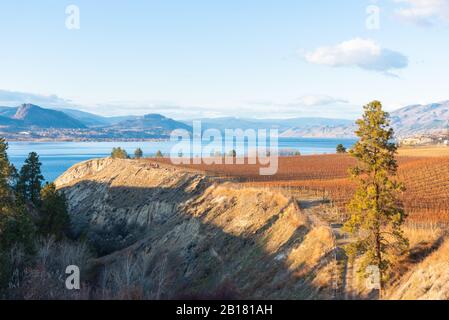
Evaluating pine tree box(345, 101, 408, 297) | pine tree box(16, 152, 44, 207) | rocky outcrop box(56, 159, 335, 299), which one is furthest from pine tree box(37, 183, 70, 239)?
pine tree box(345, 101, 408, 297)

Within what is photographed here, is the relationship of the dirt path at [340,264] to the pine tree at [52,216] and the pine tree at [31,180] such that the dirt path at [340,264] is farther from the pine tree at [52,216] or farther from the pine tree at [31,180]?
the pine tree at [31,180]

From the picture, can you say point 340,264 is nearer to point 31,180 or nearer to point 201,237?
point 201,237

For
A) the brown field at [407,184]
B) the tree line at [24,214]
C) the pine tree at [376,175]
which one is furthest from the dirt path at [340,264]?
the tree line at [24,214]

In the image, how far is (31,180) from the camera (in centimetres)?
Answer: 7619

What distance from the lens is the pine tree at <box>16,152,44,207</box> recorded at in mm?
73750

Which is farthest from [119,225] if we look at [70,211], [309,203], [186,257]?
[309,203]

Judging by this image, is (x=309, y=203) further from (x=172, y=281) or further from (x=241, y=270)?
(x=172, y=281)

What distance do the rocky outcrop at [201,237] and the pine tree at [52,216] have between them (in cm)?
785

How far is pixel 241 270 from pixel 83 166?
304 feet

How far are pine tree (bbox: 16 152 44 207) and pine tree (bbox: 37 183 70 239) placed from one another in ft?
32.8

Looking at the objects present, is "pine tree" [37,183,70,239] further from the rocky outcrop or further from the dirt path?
the dirt path

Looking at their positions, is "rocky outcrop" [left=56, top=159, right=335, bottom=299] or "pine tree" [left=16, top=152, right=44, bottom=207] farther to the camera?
"pine tree" [left=16, top=152, right=44, bottom=207]

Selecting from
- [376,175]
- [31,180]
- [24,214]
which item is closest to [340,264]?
[376,175]
